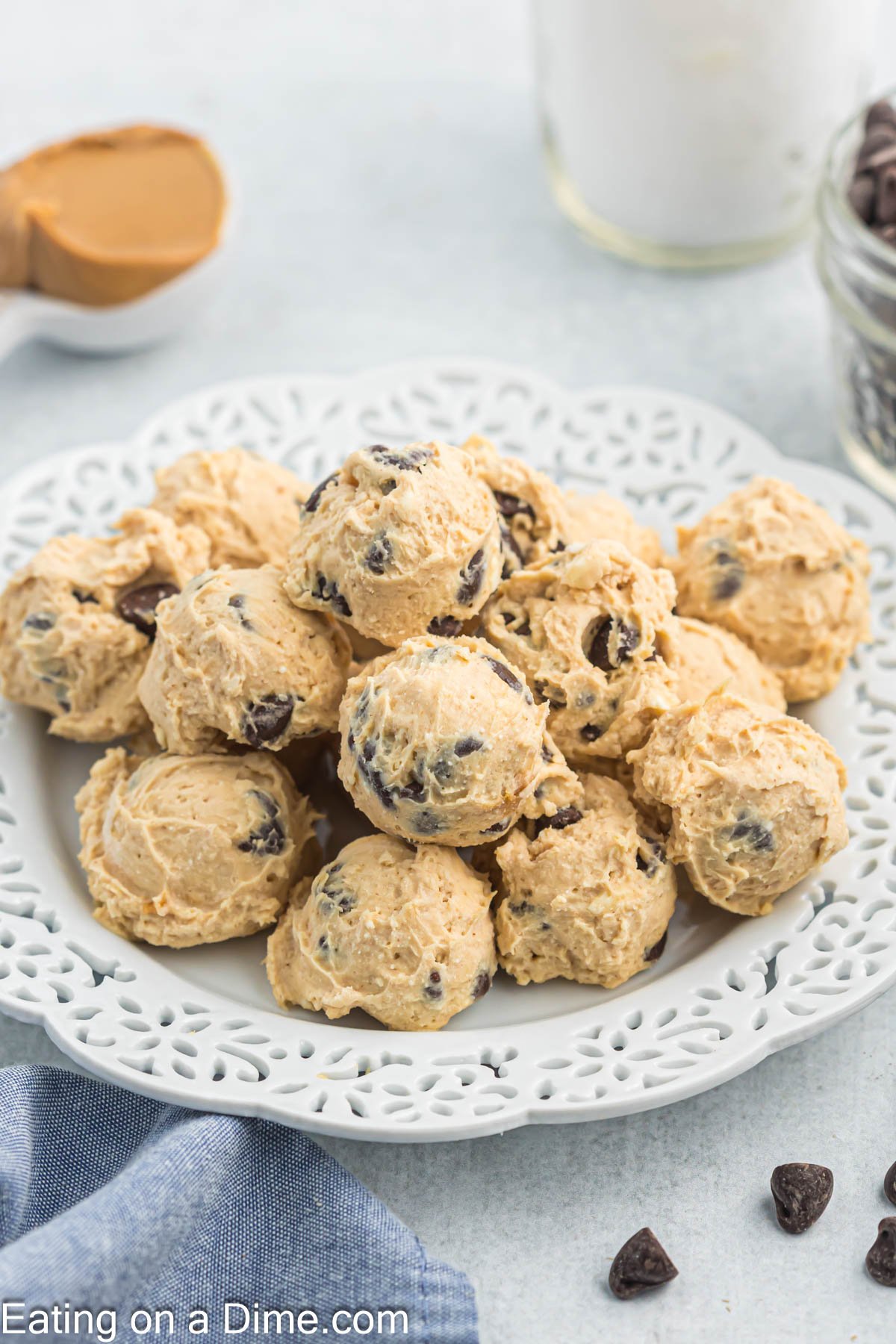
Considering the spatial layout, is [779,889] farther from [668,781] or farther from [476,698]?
[476,698]

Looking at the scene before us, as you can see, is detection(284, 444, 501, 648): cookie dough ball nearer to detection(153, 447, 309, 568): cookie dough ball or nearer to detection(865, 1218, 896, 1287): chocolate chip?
detection(153, 447, 309, 568): cookie dough ball

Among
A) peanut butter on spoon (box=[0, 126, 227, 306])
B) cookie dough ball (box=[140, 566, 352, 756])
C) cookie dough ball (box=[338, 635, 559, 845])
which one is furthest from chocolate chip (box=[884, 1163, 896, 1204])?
peanut butter on spoon (box=[0, 126, 227, 306])

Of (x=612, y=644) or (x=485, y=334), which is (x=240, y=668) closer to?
(x=612, y=644)

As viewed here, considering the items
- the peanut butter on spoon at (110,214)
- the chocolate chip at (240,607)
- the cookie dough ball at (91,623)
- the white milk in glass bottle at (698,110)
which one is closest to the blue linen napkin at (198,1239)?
the cookie dough ball at (91,623)

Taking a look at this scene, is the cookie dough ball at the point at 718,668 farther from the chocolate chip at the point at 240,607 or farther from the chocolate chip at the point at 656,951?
the chocolate chip at the point at 240,607

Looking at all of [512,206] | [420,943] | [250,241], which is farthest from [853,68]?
[420,943]

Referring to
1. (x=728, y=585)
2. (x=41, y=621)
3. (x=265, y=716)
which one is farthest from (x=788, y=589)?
(x=41, y=621)

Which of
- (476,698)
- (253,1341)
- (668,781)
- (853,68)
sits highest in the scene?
(853,68)
